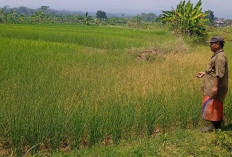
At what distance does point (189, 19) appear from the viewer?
17.8 metres

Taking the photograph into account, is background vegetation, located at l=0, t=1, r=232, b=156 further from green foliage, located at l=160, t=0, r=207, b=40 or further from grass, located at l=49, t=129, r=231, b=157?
green foliage, located at l=160, t=0, r=207, b=40

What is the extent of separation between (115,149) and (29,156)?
1.13m

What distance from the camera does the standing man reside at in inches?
168

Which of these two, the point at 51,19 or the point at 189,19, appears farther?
the point at 51,19

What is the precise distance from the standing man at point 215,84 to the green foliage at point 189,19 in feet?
45.7

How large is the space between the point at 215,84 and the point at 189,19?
563 inches

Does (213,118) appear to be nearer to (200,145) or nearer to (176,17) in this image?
(200,145)

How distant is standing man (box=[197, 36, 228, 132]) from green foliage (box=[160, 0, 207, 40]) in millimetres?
13916

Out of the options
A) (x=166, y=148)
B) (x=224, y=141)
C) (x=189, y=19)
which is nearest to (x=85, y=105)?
(x=166, y=148)

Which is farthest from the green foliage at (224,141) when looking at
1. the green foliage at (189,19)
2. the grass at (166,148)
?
the green foliage at (189,19)

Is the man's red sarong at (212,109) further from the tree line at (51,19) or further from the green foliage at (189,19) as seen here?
the tree line at (51,19)

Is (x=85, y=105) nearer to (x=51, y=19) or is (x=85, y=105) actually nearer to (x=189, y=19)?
(x=189, y=19)

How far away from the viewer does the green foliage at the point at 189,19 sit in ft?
58.5

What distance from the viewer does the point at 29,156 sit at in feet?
12.2
